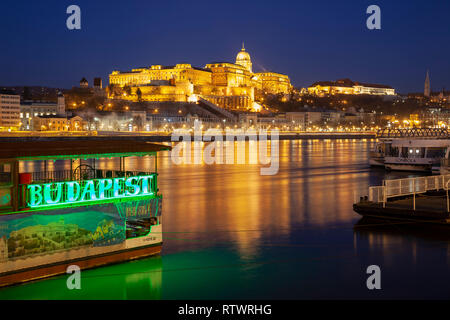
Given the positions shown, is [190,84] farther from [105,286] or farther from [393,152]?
[105,286]

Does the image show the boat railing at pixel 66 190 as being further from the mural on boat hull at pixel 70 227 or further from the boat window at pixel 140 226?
the boat window at pixel 140 226

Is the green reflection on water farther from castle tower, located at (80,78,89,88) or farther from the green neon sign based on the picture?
castle tower, located at (80,78,89,88)

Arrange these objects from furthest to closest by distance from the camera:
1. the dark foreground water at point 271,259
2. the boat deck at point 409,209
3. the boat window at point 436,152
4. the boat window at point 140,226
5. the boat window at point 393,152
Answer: the boat window at point 393,152, the boat window at point 436,152, the boat deck at point 409,209, the boat window at point 140,226, the dark foreground water at point 271,259

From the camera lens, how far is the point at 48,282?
10.5 m


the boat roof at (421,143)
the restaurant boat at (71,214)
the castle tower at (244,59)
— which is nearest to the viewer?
the restaurant boat at (71,214)

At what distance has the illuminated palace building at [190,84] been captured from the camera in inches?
5364

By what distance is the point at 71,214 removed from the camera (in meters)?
11.0

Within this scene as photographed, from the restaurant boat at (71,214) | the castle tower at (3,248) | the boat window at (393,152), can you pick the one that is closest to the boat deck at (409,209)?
→ the restaurant boat at (71,214)

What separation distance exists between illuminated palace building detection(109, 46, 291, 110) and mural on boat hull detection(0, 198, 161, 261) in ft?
397

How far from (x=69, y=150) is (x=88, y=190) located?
0.96 metres

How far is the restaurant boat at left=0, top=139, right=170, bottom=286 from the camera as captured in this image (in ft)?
33.2

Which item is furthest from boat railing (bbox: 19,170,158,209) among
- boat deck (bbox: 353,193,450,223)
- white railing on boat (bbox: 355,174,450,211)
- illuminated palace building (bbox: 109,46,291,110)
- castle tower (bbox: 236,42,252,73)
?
castle tower (bbox: 236,42,252,73)
